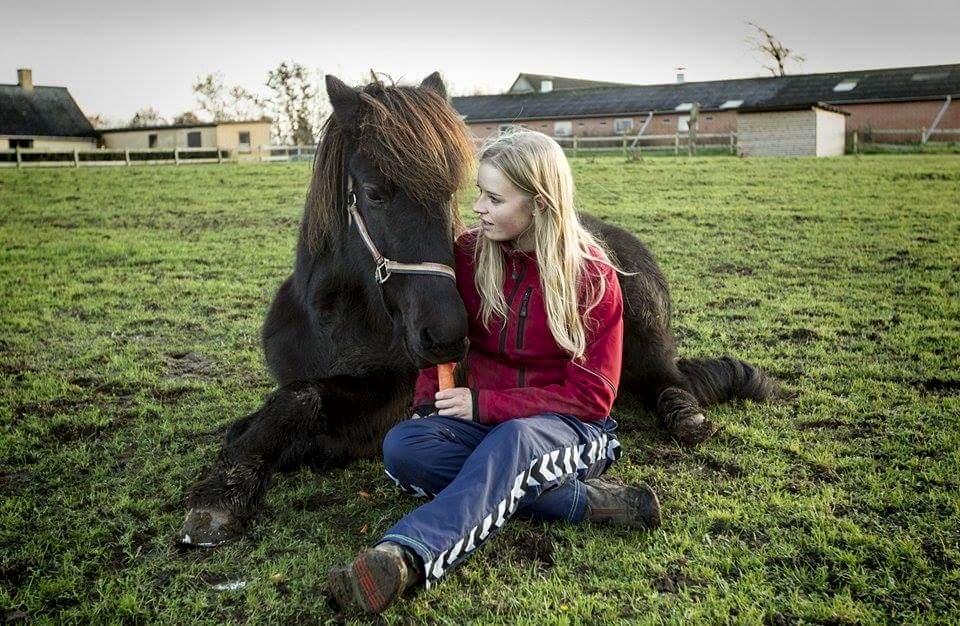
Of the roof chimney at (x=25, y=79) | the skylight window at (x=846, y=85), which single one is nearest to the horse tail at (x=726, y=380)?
the skylight window at (x=846, y=85)

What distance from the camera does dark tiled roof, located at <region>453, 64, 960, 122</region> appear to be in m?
38.8

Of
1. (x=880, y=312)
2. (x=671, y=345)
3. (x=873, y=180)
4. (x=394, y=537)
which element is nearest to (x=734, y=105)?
(x=873, y=180)

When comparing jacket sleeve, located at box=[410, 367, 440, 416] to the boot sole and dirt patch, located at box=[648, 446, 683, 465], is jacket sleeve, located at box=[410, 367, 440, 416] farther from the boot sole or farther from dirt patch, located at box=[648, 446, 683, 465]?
dirt patch, located at box=[648, 446, 683, 465]

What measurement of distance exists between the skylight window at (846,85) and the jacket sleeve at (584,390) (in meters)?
44.6

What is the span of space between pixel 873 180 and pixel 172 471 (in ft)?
57.4

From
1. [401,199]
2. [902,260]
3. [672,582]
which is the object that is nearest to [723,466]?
[672,582]

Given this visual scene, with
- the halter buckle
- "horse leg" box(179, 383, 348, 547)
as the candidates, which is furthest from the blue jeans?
the halter buckle

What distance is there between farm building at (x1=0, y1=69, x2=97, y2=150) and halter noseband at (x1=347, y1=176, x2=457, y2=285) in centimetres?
4846

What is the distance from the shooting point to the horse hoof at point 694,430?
3.89 meters

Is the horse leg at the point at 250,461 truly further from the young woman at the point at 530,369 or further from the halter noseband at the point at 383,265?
the halter noseband at the point at 383,265

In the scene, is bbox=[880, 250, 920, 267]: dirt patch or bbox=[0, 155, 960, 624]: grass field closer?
bbox=[0, 155, 960, 624]: grass field

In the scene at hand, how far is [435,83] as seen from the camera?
384 cm

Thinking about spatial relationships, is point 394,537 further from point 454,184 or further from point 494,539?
point 454,184

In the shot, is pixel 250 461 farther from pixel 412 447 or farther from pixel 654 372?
pixel 654 372
